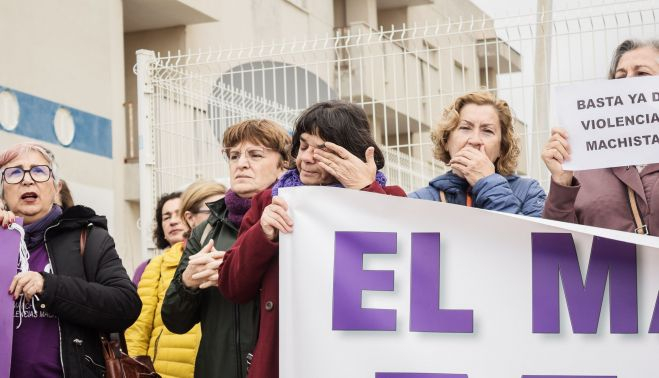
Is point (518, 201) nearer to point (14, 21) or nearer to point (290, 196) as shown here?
point (290, 196)

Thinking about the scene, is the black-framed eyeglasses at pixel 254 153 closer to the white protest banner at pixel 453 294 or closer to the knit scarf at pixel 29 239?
the knit scarf at pixel 29 239

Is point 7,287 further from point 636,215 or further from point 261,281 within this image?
point 636,215

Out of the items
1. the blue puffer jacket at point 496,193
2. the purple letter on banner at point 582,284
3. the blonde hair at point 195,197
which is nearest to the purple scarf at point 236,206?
the blue puffer jacket at point 496,193

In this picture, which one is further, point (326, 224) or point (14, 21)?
point (14, 21)

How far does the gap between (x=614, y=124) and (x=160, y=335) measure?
2.79 meters

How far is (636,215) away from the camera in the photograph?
397cm

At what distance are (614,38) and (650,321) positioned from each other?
5.18 m

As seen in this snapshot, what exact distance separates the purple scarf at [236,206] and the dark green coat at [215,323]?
0.13 metres

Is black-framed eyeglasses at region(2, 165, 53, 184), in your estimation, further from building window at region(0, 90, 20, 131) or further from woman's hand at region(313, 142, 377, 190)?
building window at region(0, 90, 20, 131)

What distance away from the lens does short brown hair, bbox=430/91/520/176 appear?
4.66 metres

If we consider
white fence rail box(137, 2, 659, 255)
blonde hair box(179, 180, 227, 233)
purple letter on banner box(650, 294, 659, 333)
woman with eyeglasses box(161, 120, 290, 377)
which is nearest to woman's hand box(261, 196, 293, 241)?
woman with eyeglasses box(161, 120, 290, 377)

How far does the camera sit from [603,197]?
4027 millimetres

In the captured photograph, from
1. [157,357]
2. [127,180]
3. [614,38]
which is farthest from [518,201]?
[127,180]

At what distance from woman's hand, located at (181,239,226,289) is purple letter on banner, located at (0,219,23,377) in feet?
2.19
